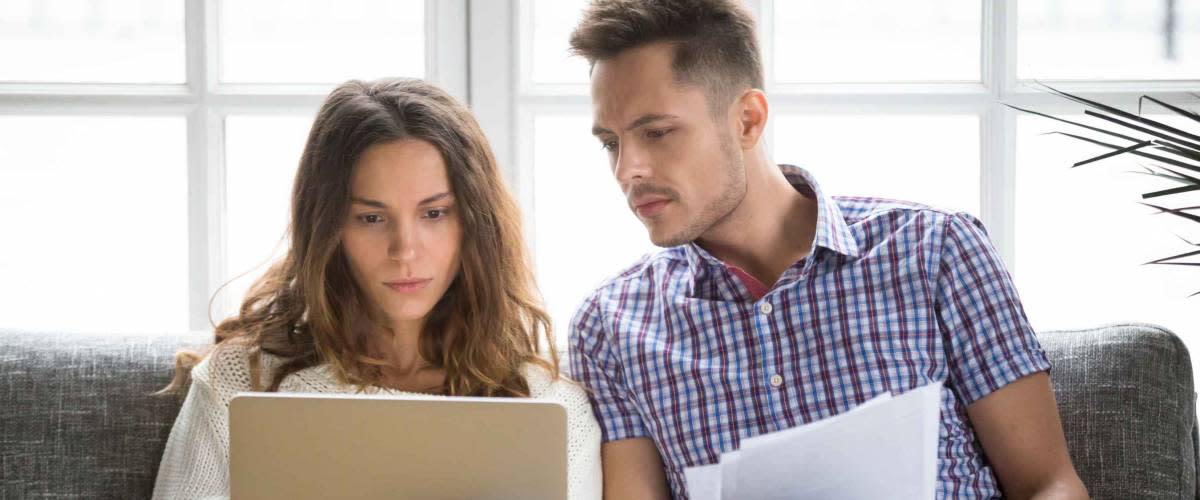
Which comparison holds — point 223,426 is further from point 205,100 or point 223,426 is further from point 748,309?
point 205,100

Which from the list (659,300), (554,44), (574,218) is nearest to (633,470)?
(659,300)

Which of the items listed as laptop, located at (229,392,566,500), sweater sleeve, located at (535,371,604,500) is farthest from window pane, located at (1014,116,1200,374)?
laptop, located at (229,392,566,500)

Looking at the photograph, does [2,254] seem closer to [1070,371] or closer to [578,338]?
[578,338]

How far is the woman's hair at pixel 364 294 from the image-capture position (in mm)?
1476

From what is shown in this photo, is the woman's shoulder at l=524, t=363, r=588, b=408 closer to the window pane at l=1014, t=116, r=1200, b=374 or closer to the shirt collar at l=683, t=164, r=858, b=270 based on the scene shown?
the shirt collar at l=683, t=164, r=858, b=270

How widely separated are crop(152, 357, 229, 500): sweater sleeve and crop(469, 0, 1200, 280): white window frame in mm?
791

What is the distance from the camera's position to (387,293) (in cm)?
148

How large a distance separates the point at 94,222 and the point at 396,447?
155 centimetres

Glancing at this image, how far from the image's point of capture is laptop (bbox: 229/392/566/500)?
935 mm

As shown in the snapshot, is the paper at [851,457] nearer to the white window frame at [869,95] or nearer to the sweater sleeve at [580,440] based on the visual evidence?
the sweater sleeve at [580,440]

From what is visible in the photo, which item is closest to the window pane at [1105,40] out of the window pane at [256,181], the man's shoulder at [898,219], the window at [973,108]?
the window at [973,108]

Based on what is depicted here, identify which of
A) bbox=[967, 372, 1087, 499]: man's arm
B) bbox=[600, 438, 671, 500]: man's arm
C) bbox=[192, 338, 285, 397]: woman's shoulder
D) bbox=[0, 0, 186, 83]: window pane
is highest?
bbox=[0, 0, 186, 83]: window pane

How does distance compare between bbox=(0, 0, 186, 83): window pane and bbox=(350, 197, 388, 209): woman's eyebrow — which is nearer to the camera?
bbox=(350, 197, 388, 209): woman's eyebrow

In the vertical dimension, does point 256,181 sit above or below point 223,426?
above
